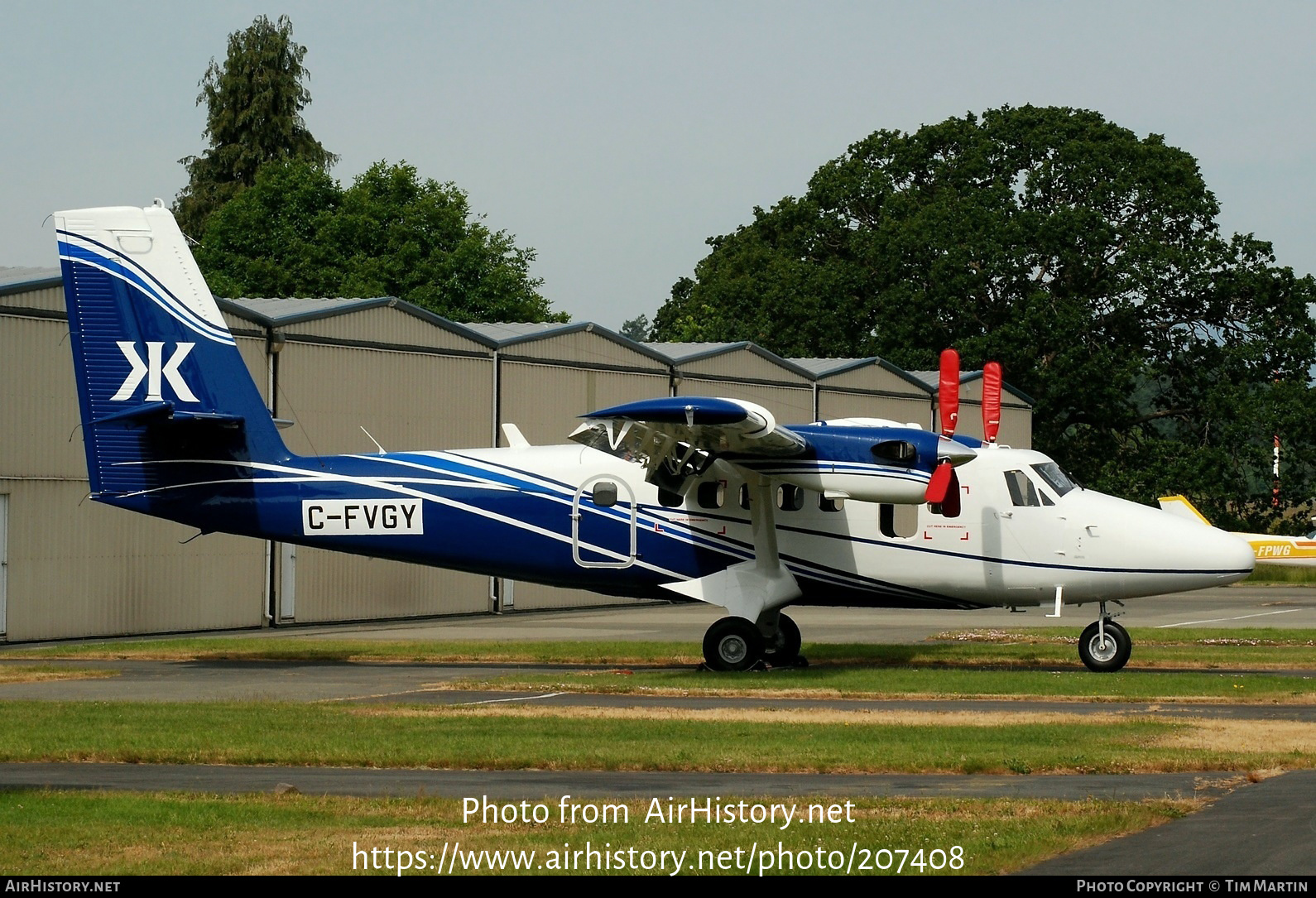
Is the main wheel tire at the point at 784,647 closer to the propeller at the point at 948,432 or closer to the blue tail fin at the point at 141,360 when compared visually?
the propeller at the point at 948,432

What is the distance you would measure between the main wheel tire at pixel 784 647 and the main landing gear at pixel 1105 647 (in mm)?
4241

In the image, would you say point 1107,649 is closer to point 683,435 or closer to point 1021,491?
point 1021,491

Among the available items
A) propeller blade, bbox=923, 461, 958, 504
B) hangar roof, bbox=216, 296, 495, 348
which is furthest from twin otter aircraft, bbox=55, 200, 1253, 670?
hangar roof, bbox=216, 296, 495, 348

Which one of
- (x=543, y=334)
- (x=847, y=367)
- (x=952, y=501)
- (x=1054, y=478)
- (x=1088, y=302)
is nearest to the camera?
(x=952, y=501)

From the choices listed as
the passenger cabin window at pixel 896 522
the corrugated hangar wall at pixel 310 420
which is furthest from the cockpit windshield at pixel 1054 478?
the corrugated hangar wall at pixel 310 420

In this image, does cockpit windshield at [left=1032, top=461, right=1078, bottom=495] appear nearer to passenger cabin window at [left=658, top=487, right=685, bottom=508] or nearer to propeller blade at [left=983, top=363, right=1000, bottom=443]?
propeller blade at [left=983, top=363, right=1000, bottom=443]

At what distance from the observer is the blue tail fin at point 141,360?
2294cm

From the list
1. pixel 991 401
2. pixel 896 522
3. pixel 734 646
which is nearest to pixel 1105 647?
pixel 896 522

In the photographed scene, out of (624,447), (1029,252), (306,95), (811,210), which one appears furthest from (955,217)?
(624,447)

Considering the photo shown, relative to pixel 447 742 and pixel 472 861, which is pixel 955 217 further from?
pixel 472 861

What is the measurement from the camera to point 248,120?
8144 cm

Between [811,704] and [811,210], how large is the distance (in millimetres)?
57218

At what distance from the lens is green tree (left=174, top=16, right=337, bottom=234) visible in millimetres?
81312

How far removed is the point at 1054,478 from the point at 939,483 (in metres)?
3.26
